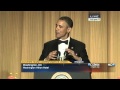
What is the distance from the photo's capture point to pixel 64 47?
1.85m

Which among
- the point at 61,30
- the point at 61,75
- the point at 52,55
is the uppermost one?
the point at 61,30

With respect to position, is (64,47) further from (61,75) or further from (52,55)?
(61,75)

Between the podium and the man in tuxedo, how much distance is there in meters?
0.10

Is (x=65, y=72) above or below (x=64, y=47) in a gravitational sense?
below

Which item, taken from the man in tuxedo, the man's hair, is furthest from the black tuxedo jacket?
the man's hair

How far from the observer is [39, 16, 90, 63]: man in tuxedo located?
1.83 meters

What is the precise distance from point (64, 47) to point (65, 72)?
0.19 meters

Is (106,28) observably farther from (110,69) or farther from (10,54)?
(10,54)

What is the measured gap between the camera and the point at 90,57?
6.14 feet

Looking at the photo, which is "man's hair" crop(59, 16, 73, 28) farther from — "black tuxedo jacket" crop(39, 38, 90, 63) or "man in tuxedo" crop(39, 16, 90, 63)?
"black tuxedo jacket" crop(39, 38, 90, 63)

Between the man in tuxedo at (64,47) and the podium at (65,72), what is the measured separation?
10 centimetres

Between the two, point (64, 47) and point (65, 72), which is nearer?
point (65, 72)

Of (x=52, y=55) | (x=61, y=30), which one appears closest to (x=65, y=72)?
(x=52, y=55)

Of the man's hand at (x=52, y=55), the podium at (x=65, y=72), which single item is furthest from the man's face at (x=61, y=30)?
the podium at (x=65, y=72)
